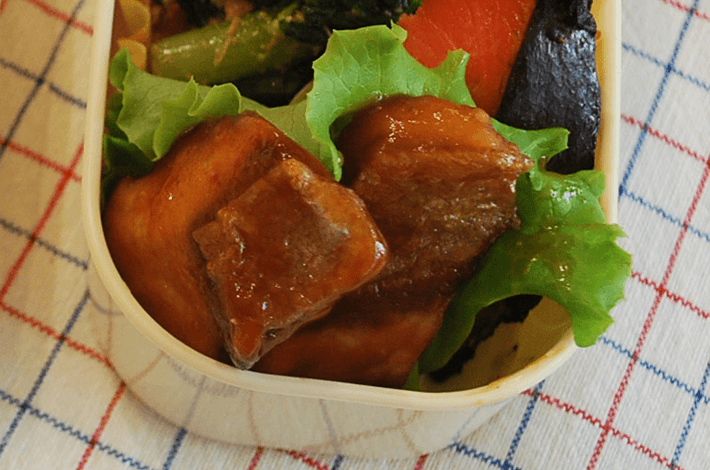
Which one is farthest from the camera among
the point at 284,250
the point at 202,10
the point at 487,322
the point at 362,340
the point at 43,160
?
the point at 43,160

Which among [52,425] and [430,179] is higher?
[430,179]

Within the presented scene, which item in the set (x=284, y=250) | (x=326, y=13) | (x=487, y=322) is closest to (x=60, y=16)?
(x=326, y=13)

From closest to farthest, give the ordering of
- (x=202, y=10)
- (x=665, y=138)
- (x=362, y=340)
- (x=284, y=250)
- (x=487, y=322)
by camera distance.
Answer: (x=284, y=250) → (x=362, y=340) → (x=487, y=322) → (x=202, y=10) → (x=665, y=138)

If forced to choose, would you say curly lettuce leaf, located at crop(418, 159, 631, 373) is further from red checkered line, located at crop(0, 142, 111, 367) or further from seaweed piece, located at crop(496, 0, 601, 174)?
red checkered line, located at crop(0, 142, 111, 367)

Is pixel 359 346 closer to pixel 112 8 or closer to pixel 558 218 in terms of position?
pixel 558 218

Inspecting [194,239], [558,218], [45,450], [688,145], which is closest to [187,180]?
[194,239]

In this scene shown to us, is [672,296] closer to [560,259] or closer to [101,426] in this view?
[560,259]

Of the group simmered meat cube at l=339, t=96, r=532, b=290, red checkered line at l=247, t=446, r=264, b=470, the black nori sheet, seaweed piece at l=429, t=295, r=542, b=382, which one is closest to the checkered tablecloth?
red checkered line at l=247, t=446, r=264, b=470

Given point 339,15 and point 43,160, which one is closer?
point 339,15
